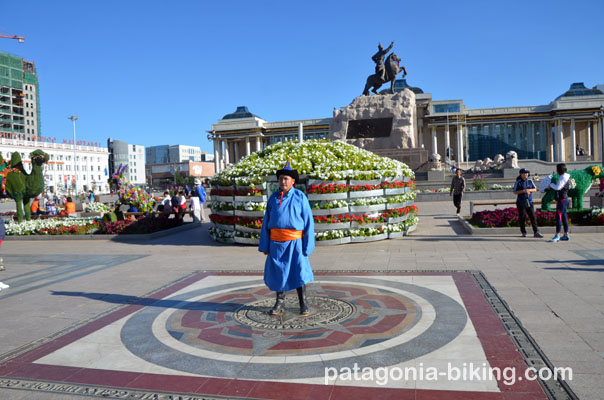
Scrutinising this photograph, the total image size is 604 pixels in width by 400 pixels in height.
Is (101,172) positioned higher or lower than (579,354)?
higher

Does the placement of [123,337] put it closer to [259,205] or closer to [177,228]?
[259,205]

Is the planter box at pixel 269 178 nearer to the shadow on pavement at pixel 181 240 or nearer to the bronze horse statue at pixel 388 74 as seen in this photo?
the shadow on pavement at pixel 181 240

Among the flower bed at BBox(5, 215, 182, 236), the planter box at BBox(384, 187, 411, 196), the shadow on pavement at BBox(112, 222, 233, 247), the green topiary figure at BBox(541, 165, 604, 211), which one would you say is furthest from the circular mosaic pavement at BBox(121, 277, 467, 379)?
the flower bed at BBox(5, 215, 182, 236)

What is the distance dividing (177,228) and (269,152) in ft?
16.7

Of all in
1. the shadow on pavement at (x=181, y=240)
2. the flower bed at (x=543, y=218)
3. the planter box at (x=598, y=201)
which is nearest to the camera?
the flower bed at (x=543, y=218)

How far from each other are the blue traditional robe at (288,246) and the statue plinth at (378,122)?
2430 centimetres

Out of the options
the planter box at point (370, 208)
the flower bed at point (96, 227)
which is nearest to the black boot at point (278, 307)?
the planter box at point (370, 208)

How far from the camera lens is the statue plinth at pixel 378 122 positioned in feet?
96.5

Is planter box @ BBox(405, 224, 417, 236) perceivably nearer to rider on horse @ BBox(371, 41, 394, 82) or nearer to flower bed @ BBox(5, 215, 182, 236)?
flower bed @ BBox(5, 215, 182, 236)

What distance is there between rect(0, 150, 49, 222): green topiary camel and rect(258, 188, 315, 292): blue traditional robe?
1514cm

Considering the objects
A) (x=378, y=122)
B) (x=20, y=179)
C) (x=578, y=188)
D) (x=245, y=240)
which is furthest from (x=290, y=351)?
(x=378, y=122)

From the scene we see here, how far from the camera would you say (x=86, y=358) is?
444cm

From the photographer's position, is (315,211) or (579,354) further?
(315,211)

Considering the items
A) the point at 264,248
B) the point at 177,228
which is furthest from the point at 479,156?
the point at 264,248
